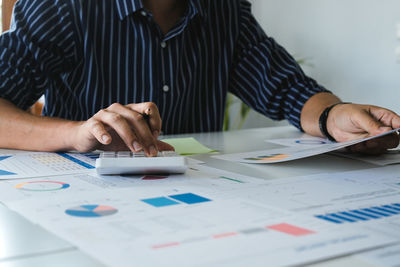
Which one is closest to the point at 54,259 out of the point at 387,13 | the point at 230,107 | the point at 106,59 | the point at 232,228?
the point at 232,228

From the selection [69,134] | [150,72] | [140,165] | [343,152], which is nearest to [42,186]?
[140,165]

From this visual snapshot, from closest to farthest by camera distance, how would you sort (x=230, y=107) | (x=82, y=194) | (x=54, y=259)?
(x=54, y=259), (x=82, y=194), (x=230, y=107)

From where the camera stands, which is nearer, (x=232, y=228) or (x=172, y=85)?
(x=232, y=228)

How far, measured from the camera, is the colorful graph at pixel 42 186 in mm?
688

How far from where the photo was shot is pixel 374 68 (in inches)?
91.0

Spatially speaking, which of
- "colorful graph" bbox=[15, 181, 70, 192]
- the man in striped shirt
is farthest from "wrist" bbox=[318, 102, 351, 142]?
"colorful graph" bbox=[15, 181, 70, 192]

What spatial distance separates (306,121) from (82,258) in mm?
936

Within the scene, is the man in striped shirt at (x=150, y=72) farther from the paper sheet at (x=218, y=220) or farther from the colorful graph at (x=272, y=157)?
the paper sheet at (x=218, y=220)

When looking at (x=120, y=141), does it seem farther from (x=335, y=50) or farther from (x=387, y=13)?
(x=335, y=50)

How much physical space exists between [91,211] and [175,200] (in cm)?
10

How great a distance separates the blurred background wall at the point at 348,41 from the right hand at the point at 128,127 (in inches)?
63.1

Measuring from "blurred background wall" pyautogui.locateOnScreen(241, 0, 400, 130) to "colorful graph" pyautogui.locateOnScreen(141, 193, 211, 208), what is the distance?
178 cm

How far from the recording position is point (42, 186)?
704mm

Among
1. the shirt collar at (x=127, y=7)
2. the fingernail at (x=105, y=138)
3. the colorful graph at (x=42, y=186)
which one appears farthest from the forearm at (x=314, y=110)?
the colorful graph at (x=42, y=186)
